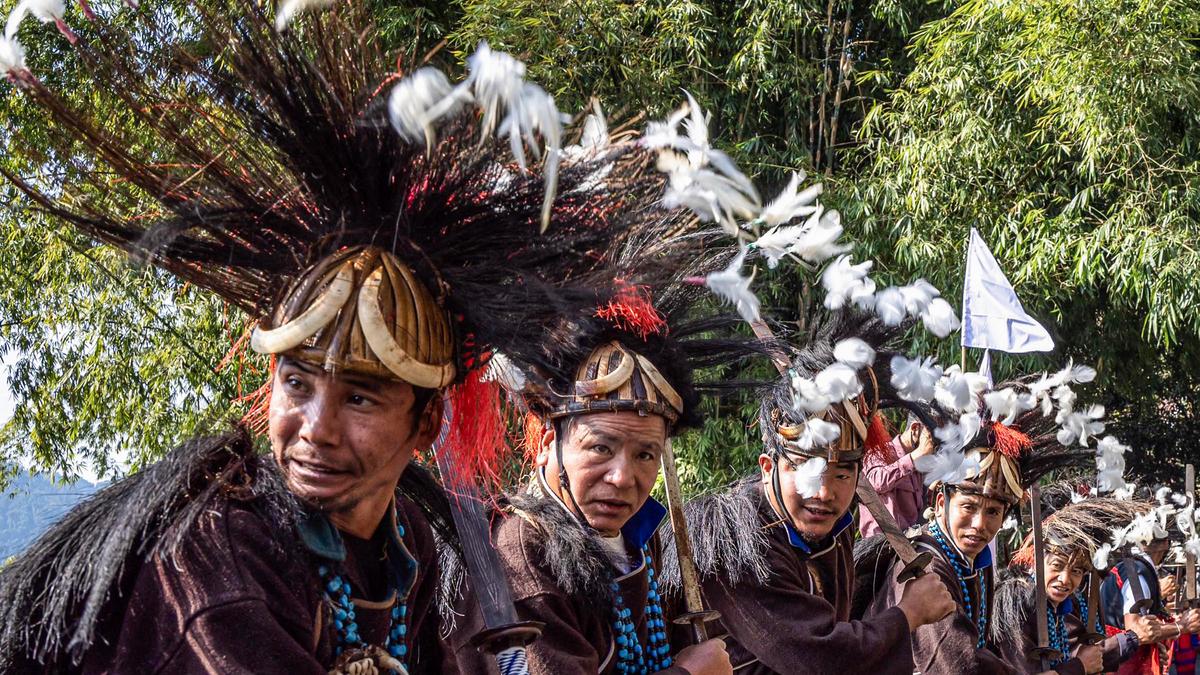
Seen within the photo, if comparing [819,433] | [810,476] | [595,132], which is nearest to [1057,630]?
[810,476]

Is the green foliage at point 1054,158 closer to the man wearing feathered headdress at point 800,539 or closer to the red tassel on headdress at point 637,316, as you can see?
the man wearing feathered headdress at point 800,539

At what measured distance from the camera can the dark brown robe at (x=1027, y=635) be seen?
7.28 meters

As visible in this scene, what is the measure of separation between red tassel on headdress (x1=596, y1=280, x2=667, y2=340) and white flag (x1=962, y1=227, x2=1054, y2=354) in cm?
292

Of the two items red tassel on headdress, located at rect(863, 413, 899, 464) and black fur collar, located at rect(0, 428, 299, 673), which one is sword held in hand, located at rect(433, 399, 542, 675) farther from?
red tassel on headdress, located at rect(863, 413, 899, 464)

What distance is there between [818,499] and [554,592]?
1546 millimetres

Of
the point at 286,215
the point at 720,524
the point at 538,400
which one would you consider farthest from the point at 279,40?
the point at 720,524

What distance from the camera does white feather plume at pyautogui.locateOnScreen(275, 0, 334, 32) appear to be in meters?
2.61

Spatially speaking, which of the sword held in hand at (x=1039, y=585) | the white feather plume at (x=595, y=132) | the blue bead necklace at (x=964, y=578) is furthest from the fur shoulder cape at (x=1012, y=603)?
the white feather plume at (x=595, y=132)

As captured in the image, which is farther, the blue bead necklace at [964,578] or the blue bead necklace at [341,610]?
the blue bead necklace at [964,578]

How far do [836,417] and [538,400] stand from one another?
1.24 m

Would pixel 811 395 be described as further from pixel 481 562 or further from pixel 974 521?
pixel 974 521

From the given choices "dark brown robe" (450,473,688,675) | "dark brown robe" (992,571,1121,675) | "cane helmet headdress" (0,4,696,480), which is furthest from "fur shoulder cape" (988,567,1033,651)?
"cane helmet headdress" (0,4,696,480)

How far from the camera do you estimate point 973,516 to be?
616 centimetres

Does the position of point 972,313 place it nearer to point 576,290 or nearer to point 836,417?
point 836,417
